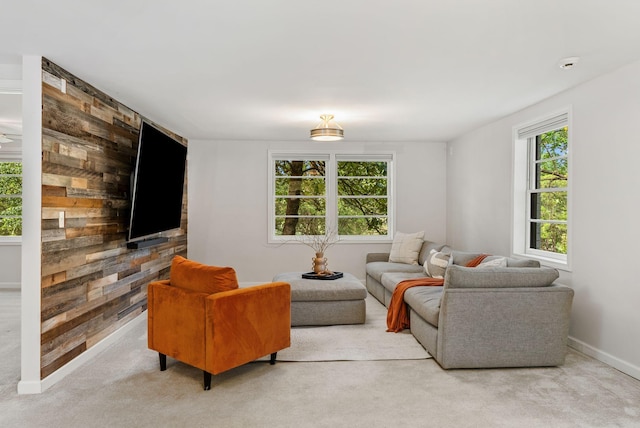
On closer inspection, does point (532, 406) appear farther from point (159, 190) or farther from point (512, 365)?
point (159, 190)

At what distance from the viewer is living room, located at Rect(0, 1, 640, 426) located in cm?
293

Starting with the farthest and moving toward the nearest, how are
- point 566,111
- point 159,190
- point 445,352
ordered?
point 159,190 → point 566,111 → point 445,352

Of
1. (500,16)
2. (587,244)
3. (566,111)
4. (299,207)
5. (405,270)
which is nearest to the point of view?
(500,16)

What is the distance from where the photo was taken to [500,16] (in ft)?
7.90

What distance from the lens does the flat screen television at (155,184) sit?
12.9 ft

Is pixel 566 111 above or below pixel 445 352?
above

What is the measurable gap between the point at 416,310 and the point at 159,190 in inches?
110

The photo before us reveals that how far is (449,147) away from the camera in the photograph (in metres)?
6.91

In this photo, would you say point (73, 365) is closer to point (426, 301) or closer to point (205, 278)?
point (205, 278)

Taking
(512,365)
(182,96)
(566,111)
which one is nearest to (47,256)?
(182,96)

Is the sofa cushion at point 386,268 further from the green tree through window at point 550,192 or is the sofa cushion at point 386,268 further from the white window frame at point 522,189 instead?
the green tree through window at point 550,192

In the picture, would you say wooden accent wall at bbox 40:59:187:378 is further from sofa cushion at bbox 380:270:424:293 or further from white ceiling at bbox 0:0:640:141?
sofa cushion at bbox 380:270:424:293

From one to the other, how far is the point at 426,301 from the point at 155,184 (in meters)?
2.79

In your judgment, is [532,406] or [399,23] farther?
[532,406]
